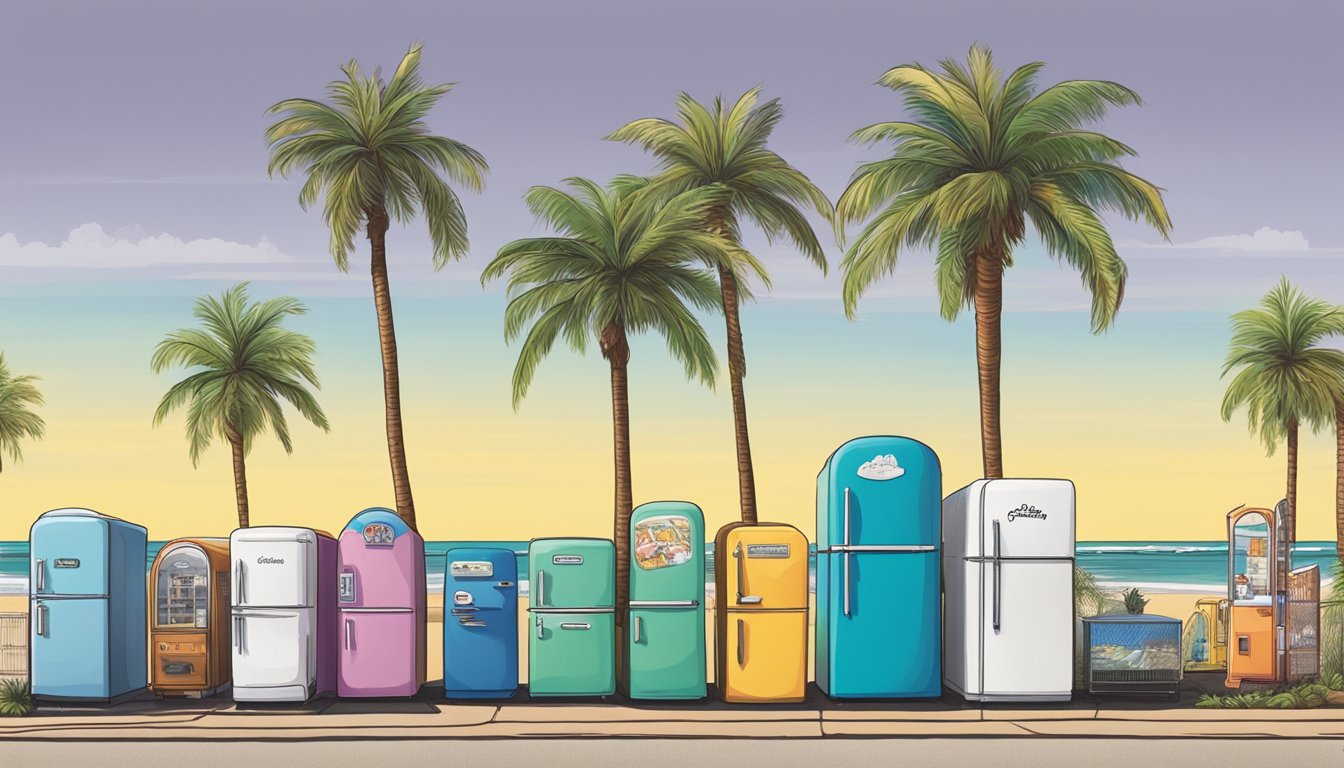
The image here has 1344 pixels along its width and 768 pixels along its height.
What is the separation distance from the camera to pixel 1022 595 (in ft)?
44.0

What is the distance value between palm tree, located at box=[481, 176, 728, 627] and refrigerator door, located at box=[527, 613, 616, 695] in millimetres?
2188

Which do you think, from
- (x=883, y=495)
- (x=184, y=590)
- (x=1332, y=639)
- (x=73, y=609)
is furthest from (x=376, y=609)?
(x=1332, y=639)

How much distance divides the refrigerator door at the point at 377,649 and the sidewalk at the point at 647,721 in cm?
27

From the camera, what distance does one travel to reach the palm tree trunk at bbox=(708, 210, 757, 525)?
73.2 ft

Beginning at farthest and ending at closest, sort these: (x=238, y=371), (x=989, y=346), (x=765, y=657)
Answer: (x=238, y=371), (x=989, y=346), (x=765, y=657)

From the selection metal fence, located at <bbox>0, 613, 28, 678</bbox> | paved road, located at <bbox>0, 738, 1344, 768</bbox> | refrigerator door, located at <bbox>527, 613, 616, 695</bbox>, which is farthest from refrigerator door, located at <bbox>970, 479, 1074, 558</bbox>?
metal fence, located at <bbox>0, 613, 28, 678</bbox>

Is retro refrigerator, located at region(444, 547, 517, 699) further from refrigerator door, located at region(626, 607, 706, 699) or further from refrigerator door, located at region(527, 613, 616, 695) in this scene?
refrigerator door, located at region(626, 607, 706, 699)

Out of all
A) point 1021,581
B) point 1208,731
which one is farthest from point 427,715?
point 1208,731

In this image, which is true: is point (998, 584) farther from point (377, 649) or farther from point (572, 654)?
point (377, 649)

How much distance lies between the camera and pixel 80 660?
13.9 metres

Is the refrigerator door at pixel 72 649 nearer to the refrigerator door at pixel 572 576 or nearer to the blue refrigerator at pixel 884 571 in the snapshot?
the refrigerator door at pixel 572 576

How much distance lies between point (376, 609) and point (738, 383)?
32.6 feet

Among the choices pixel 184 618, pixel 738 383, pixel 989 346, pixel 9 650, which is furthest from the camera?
pixel 738 383

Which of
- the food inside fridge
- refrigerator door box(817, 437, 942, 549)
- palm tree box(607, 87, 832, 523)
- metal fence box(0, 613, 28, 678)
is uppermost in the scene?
palm tree box(607, 87, 832, 523)
